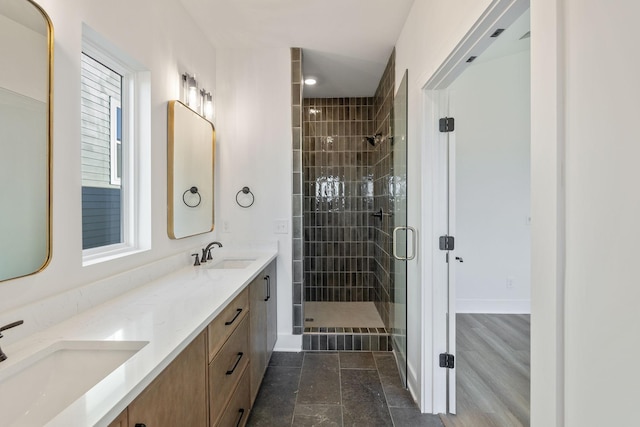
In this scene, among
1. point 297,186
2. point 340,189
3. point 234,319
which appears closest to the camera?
point 234,319

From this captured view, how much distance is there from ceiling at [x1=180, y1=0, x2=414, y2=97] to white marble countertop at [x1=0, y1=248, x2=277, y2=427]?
1852 millimetres

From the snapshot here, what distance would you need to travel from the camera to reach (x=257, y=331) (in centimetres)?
204

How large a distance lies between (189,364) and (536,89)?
1416 mm

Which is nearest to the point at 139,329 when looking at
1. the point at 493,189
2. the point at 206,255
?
the point at 206,255

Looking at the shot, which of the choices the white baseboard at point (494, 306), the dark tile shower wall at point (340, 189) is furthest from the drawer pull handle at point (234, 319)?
the white baseboard at point (494, 306)

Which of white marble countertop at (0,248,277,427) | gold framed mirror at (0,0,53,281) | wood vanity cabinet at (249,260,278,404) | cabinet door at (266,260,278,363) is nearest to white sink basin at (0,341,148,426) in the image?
white marble countertop at (0,248,277,427)

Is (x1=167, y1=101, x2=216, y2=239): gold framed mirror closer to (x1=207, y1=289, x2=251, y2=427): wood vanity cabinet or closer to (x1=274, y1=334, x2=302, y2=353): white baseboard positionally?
(x1=207, y1=289, x2=251, y2=427): wood vanity cabinet

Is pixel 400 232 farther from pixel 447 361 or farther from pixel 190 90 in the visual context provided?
pixel 190 90

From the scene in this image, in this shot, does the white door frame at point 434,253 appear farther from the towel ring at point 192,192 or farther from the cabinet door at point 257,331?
the towel ring at point 192,192

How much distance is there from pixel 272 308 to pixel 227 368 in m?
1.10

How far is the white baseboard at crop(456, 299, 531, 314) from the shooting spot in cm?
361

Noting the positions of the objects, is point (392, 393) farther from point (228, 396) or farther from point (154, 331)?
point (154, 331)

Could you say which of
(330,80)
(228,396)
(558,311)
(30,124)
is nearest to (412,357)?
(228,396)

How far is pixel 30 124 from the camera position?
1065mm
